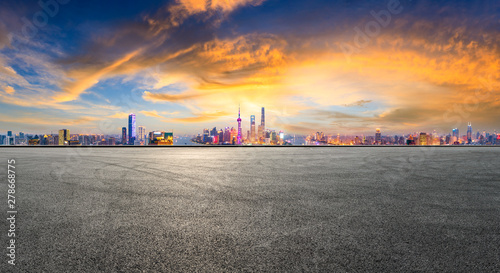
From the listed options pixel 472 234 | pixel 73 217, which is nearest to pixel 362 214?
pixel 472 234

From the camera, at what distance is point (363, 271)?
10.8 feet

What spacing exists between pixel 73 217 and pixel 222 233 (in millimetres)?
3205

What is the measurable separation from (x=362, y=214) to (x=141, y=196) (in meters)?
5.62

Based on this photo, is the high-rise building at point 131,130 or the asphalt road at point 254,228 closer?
the asphalt road at point 254,228

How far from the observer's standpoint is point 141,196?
7.41 m

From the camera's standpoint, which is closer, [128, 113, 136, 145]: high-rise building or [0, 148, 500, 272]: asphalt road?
[0, 148, 500, 272]: asphalt road

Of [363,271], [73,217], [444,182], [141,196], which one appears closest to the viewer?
[363,271]

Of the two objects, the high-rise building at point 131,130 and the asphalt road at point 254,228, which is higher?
the high-rise building at point 131,130

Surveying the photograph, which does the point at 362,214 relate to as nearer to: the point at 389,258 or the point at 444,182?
→ the point at 389,258

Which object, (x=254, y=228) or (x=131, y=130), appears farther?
(x=131, y=130)

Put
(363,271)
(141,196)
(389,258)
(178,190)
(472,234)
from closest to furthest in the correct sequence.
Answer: (363,271), (389,258), (472,234), (141,196), (178,190)

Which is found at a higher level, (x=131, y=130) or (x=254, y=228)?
(x=131, y=130)

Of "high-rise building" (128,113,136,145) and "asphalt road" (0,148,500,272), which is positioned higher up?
"high-rise building" (128,113,136,145)

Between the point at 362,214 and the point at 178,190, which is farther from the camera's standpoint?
the point at 178,190
